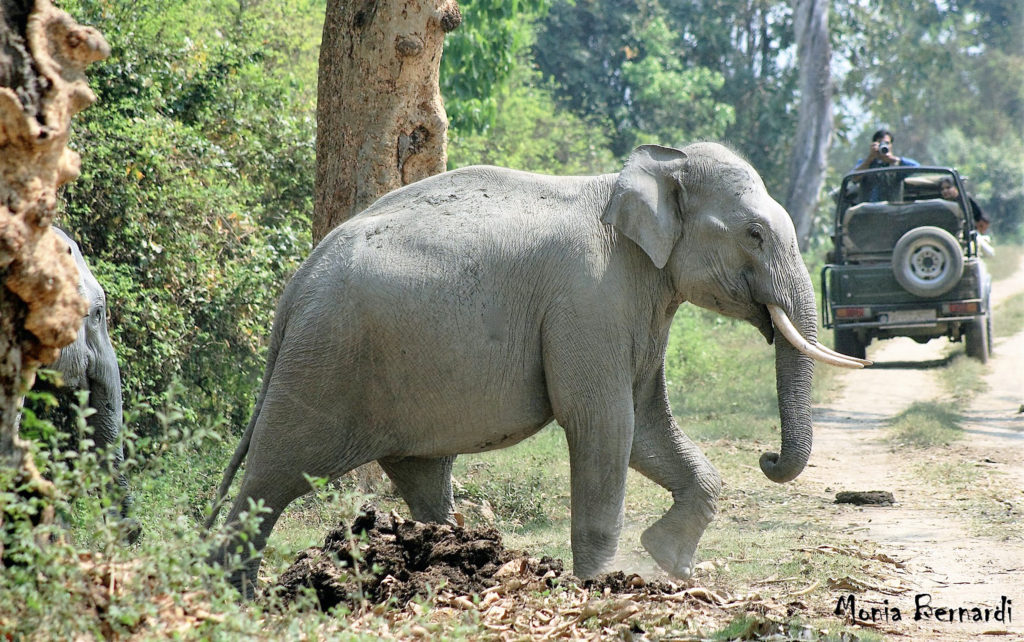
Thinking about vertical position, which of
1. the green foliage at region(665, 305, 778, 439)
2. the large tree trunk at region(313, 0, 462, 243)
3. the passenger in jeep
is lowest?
the green foliage at region(665, 305, 778, 439)

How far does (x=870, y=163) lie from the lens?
1695 centimetres

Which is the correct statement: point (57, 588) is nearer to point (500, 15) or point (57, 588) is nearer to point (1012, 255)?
point (500, 15)

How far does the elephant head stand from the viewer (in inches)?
245

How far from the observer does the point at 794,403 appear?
657cm

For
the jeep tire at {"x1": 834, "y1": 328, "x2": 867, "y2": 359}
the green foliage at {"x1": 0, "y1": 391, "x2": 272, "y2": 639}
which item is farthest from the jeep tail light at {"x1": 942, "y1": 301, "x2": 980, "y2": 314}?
the green foliage at {"x1": 0, "y1": 391, "x2": 272, "y2": 639}

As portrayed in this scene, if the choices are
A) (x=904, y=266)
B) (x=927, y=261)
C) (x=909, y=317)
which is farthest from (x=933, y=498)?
(x=909, y=317)

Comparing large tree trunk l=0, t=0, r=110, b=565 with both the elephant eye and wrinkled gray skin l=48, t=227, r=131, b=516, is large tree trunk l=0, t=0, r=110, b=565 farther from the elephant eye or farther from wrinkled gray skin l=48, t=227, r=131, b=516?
the elephant eye

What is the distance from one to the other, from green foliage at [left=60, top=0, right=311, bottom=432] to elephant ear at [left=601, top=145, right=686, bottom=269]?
413cm

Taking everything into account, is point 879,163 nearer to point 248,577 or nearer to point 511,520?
point 511,520

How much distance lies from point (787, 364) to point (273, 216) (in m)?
6.57

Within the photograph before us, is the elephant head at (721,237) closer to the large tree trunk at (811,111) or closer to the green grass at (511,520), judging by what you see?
the green grass at (511,520)

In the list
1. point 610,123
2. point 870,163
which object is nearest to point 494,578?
point 870,163
